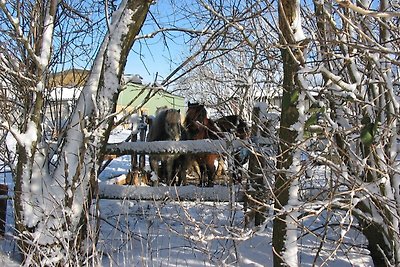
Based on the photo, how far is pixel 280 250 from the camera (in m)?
3.05

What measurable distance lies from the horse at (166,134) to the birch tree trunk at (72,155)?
433 cm

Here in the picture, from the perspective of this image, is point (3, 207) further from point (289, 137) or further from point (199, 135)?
point (199, 135)

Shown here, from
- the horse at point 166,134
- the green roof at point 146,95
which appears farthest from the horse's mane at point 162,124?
the green roof at point 146,95

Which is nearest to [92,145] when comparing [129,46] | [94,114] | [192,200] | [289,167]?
[94,114]

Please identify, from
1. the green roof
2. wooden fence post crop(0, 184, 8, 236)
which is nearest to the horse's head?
the green roof

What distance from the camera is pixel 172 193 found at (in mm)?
4953

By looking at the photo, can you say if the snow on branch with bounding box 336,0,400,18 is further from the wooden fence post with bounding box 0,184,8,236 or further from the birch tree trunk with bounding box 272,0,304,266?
the wooden fence post with bounding box 0,184,8,236

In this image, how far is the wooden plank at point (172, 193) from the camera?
482 cm

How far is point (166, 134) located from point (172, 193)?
3597 millimetres

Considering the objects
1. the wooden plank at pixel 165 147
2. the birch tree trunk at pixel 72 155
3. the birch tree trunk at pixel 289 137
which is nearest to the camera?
the birch tree trunk at pixel 289 137

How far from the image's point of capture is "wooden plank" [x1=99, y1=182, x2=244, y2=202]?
482 centimetres

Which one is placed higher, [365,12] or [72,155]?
[365,12]

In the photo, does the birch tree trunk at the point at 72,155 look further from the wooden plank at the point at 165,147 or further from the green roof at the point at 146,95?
the wooden plank at the point at 165,147

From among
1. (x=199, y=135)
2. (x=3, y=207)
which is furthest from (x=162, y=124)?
(x=3, y=207)
